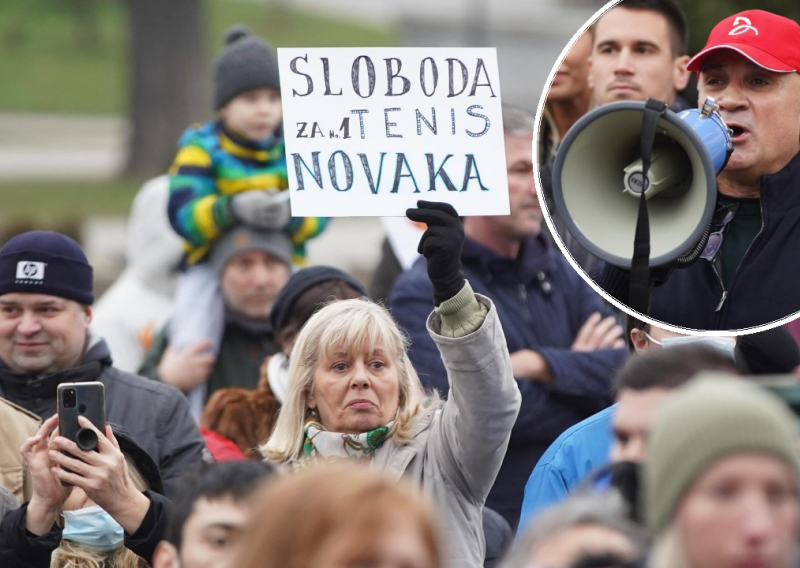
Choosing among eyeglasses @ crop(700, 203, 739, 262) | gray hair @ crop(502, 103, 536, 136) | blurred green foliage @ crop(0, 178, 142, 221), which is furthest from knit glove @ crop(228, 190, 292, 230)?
blurred green foliage @ crop(0, 178, 142, 221)

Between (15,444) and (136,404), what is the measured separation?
36 cm

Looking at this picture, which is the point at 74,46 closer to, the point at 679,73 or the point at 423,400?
the point at 679,73

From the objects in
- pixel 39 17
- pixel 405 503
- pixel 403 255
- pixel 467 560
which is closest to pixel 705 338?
pixel 467 560

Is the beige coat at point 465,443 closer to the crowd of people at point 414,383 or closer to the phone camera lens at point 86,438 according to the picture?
the crowd of people at point 414,383

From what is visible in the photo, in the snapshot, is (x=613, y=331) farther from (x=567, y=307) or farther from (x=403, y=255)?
(x=403, y=255)

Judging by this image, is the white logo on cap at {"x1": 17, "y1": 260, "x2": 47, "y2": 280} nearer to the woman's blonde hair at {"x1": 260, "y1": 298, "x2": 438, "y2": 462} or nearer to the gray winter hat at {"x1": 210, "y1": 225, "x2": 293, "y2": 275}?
the woman's blonde hair at {"x1": 260, "y1": 298, "x2": 438, "y2": 462}

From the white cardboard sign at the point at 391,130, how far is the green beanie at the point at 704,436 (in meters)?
1.50

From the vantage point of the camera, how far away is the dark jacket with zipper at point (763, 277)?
4031 mm

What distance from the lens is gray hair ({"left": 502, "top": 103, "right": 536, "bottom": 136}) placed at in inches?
205

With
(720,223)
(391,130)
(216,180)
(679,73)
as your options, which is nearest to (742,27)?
(720,223)

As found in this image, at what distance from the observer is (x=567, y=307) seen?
5.44 metres

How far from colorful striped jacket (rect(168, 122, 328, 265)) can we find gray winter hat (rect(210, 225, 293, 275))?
0.14 ft

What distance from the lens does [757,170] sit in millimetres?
4043

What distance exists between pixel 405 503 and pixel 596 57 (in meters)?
2.84
